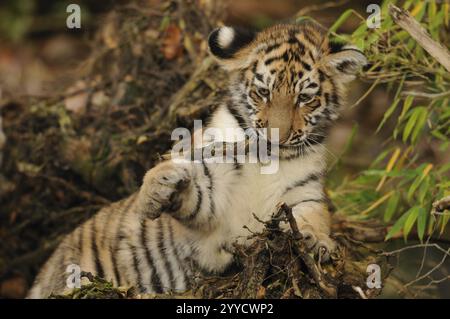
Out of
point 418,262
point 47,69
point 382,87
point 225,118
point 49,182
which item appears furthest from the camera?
point 47,69

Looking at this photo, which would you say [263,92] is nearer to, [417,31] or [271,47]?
[271,47]

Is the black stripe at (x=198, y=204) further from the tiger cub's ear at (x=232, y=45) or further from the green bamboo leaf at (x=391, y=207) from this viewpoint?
the green bamboo leaf at (x=391, y=207)

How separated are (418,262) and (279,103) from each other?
178 cm

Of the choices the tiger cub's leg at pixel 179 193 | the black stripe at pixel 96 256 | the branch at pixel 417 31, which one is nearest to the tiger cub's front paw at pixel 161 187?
the tiger cub's leg at pixel 179 193

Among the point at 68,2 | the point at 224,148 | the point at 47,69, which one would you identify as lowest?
the point at 224,148

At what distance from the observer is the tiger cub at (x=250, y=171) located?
3.99 metres

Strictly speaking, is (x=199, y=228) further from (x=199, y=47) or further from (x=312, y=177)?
(x=199, y=47)

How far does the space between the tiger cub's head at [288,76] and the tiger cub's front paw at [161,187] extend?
0.60m

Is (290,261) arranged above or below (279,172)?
below

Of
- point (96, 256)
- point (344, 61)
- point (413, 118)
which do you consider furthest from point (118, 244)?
point (413, 118)

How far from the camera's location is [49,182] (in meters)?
5.73

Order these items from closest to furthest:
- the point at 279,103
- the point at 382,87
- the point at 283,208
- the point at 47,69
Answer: the point at 283,208 < the point at 279,103 < the point at 382,87 < the point at 47,69

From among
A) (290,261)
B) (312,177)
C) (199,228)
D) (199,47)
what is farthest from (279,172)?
(199,47)

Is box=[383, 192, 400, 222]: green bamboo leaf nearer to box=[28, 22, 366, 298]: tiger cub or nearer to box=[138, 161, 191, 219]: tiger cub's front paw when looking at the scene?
box=[28, 22, 366, 298]: tiger cub
